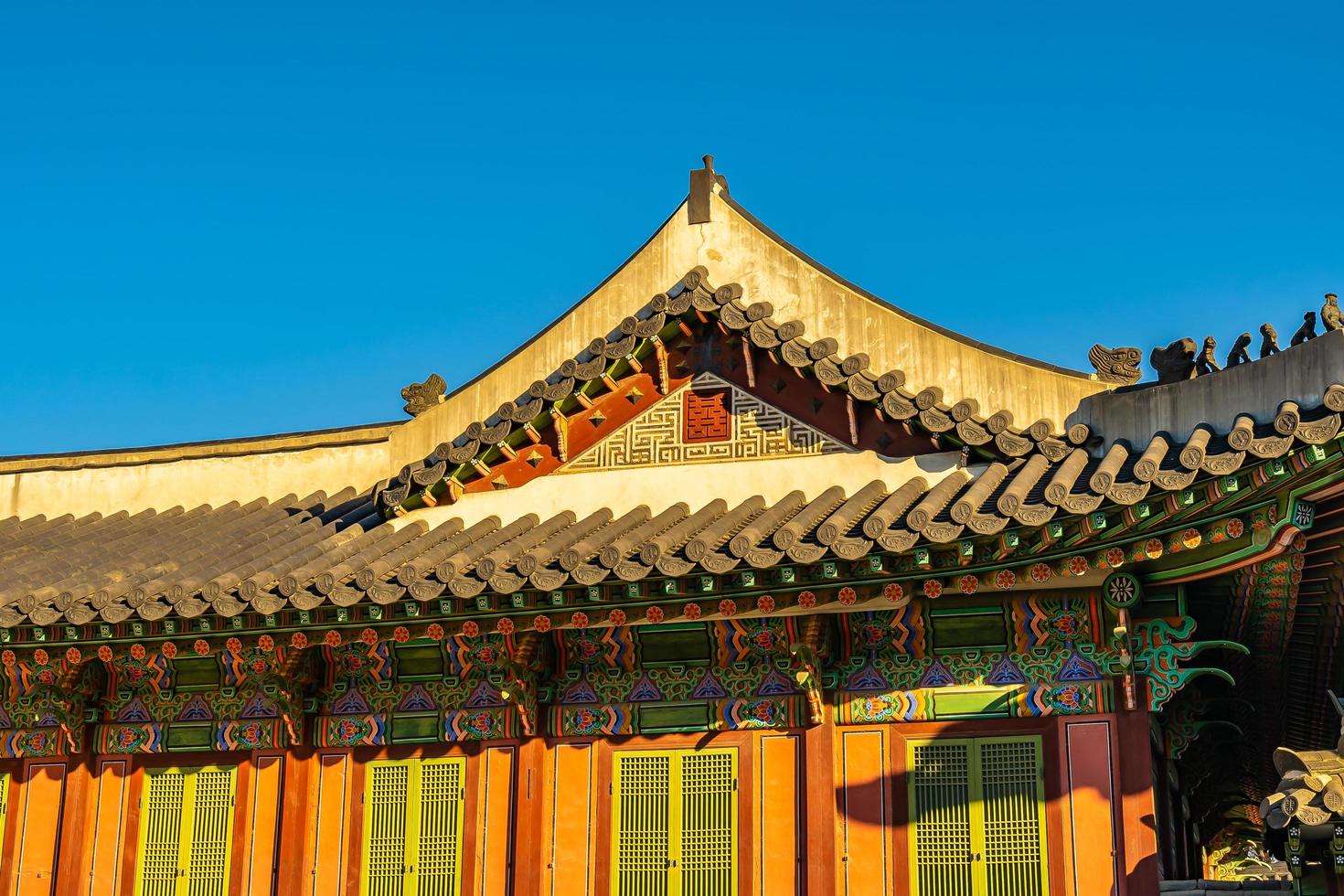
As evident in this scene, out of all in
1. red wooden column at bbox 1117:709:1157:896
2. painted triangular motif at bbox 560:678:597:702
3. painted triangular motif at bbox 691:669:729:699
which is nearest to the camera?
red wooden column at bbox 1117:709:1157:896

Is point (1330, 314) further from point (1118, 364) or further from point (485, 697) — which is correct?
point (485, 697)

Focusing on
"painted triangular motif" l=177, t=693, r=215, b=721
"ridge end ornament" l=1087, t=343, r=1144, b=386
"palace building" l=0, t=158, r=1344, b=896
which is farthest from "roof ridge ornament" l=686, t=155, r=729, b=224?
"painted triangular motif" l=177, t=693, r=215, b=721

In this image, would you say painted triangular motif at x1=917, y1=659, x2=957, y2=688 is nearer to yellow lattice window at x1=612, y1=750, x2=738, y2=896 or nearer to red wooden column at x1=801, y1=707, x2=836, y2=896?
red wooden column at x1=801, y1=707, x2=836, y2=896

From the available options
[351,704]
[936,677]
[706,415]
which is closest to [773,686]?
[936,677]

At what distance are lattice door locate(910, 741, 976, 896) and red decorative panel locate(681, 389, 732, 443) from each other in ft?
11.4

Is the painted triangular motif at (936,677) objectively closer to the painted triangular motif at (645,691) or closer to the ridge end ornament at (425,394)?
the painted triangular motif at (645,691)

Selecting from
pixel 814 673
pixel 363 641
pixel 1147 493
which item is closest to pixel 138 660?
pixel 363 641

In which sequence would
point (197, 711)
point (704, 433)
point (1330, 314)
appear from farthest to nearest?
point (704, 433), point (197, 711), point (1330, 314)

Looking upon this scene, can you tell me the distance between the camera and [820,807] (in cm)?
1274

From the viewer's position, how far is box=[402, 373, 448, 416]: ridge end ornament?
17766 mm

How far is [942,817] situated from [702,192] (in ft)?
23.5

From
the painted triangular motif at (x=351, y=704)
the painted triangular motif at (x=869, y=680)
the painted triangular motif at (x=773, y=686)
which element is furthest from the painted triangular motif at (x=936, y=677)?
the painted triangular motif at (x=351, y=704)

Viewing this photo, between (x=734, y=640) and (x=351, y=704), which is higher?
(x=734, y=640)

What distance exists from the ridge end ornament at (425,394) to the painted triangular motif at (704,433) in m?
3.37
